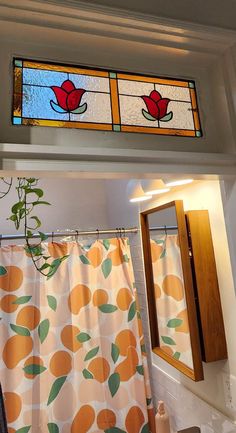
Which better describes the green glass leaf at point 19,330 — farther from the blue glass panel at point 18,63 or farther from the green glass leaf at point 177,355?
the blue glass panel at point 18,63

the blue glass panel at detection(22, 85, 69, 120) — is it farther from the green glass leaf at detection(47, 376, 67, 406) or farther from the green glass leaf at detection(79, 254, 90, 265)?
the green glass leaf at detection(47, 376, 67, 406)

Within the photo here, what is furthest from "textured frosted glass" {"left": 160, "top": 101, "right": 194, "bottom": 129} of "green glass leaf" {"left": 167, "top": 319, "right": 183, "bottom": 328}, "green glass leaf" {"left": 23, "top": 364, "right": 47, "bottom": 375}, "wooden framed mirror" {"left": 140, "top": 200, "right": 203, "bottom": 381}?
"green glass leaf" {"left": 23, "top": 364, "right": 47, "bottom": 375}

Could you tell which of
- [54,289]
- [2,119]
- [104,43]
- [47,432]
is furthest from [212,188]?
[47,432]

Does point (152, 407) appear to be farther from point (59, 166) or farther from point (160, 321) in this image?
point (59, 166)

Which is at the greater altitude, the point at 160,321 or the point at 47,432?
the point at 160,321

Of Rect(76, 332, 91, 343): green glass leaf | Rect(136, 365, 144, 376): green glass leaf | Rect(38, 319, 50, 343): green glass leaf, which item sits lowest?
Rect(136, 365, 144, 376): green glass leaf

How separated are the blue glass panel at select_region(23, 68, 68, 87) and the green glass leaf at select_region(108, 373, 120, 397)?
6.04ft

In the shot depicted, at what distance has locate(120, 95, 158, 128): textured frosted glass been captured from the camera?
75 centimetres

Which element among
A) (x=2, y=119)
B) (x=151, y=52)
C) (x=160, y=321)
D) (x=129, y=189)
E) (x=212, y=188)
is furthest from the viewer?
(x=129, y=189)

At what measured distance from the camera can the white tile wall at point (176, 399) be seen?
117cm

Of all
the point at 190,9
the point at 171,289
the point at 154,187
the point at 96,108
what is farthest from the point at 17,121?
the point at 171,289

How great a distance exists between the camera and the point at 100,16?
665 mm

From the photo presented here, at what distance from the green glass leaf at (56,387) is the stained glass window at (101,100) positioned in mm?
1665

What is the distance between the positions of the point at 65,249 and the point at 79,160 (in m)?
1.30
